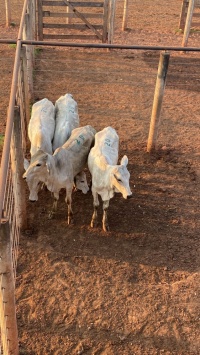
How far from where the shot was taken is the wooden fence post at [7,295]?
3.56 m

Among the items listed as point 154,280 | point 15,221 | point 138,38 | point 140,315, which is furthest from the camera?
point 138,38

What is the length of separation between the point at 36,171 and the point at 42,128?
1.32 meters

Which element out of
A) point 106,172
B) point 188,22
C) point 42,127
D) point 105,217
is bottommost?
point 105,217

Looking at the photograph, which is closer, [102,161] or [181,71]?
[102,161]

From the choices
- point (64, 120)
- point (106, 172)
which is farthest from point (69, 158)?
point (64, 120)

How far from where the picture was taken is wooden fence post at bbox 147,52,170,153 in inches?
289

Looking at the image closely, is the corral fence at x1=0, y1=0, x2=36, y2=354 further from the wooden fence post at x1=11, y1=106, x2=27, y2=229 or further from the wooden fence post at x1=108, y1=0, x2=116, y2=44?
the wooden fence post at x1=108, y1=0, x2=116, y2=44

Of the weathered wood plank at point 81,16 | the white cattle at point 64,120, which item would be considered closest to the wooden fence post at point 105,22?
the weathered wood plank at point 81,16

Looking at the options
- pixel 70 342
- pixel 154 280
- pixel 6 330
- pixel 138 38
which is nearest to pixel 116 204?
pixel 154 280

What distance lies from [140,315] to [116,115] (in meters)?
5.43

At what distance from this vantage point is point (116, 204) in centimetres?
682

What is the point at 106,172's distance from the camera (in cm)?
588

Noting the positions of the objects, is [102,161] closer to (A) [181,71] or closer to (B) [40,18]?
(A) [181,71]

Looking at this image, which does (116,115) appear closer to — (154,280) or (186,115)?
(186,115)
